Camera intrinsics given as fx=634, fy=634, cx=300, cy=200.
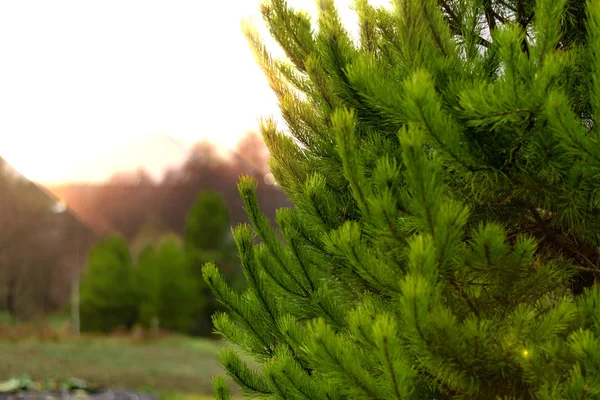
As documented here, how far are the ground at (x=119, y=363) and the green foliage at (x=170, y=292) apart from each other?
3033 mm

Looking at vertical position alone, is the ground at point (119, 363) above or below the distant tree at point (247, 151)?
below

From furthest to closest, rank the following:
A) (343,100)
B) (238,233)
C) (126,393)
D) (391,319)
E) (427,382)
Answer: (126,393) → (238,233) → (343,100) → (427,382) → (391,319)

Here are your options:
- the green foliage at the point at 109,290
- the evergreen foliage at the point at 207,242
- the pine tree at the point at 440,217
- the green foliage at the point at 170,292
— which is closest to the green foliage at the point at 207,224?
the evergreen foliage at the point at 207,242

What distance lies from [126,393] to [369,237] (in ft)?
25.5

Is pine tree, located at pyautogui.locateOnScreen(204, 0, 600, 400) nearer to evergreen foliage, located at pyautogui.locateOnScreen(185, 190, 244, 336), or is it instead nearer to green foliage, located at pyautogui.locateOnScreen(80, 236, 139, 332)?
evergreen foliage, located at pyautogui.locateOnScreen(185, 190, 244, 336)

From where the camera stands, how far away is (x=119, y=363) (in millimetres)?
12133

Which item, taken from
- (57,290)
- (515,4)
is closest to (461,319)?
(515,4)

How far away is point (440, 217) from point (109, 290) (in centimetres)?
1979

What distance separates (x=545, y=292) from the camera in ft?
7.39

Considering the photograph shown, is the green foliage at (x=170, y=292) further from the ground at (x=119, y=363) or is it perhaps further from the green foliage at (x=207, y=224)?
the ground at (x=119, y=363)

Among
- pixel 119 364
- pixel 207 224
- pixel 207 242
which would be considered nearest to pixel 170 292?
pixel 207 242

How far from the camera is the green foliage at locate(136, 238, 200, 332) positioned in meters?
19.6

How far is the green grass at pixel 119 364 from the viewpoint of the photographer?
10156 mm

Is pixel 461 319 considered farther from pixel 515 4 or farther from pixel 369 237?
pixel 515 4
